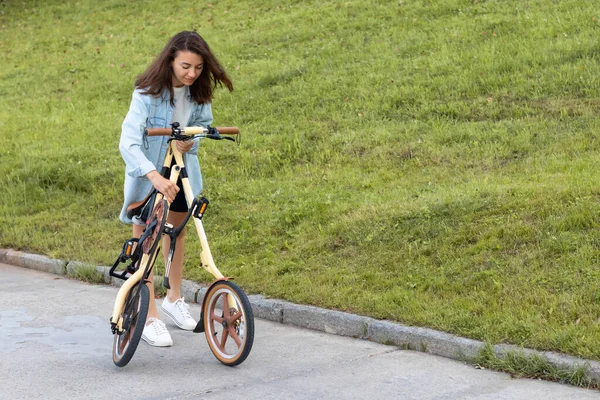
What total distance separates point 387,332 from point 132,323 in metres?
1.71

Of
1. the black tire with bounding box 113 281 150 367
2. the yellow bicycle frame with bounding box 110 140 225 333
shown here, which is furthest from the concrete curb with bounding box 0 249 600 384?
the black tire with bounding box 113 281 150 367

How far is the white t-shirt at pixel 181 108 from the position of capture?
5.68m

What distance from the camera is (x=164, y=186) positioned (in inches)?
203

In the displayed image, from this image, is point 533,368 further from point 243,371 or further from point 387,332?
point 243,371

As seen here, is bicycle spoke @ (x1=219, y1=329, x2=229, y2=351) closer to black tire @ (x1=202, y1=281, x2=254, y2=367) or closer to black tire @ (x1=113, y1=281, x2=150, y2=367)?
black tire @ (x1=202, y1=281, x2=254, y2=367)

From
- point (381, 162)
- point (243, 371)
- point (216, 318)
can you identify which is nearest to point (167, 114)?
point (216, 318)

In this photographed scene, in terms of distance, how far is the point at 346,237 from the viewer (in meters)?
7.68

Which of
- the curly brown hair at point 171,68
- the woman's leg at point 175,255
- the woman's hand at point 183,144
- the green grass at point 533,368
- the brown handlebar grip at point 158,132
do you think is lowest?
the green grass at point 533,368

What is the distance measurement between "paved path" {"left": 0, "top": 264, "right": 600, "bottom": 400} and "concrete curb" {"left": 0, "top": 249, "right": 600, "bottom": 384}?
75 millimetres

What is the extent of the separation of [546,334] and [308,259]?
8.68 feet

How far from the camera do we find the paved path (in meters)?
4.79

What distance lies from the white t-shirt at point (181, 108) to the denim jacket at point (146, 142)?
32 millimetres

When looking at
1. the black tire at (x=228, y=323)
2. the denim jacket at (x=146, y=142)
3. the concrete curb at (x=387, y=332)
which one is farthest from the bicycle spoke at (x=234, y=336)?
the concrete curb at (x=387, y=332)

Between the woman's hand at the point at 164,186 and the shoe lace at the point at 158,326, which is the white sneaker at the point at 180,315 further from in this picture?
the woman's hand at the point at 164,186
